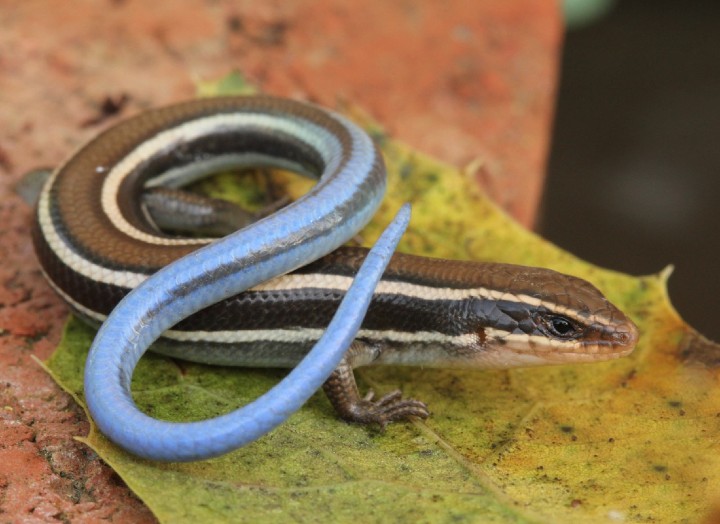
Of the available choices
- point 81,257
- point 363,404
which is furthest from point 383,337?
point 81,257

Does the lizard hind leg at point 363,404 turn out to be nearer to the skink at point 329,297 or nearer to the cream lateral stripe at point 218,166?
the skink at point 329,297

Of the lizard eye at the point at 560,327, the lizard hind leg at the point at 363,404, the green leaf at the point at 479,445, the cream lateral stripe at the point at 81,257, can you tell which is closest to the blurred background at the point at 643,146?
the green leaf at the point at 479,445

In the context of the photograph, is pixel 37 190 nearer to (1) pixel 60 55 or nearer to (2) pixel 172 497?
(1) pixel 60 55

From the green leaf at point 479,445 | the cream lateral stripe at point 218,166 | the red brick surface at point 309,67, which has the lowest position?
the green leaf at point 479,445

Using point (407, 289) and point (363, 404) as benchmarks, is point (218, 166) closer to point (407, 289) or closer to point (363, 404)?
point (407, 289)

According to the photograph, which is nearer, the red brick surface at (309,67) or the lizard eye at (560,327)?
the lizard eye at (560,327)

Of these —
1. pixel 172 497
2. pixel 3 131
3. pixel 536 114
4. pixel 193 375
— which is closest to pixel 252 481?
pixel 172 497
